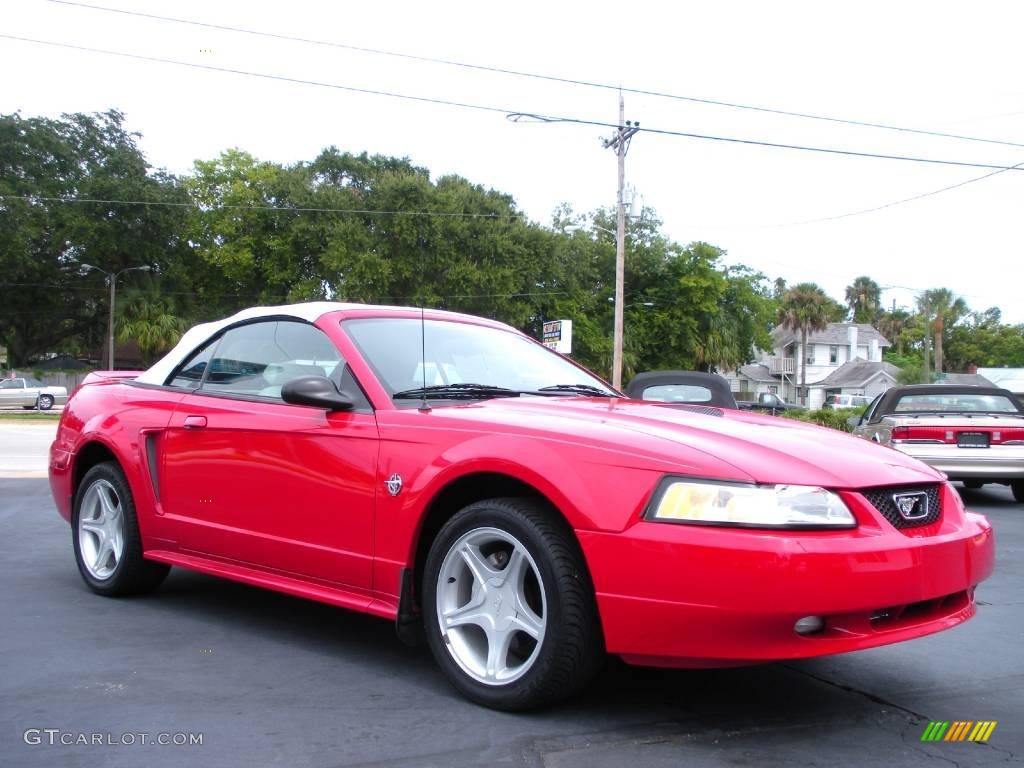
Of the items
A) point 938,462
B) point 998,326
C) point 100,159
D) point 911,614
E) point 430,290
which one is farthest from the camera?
point 998,326

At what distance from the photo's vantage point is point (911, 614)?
3264 mm

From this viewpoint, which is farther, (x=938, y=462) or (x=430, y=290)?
(x=430, y=290)

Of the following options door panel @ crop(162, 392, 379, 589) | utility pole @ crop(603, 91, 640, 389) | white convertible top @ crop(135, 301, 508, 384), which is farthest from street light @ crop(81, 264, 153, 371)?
door panel @ crop(162, 392, 379, 589)

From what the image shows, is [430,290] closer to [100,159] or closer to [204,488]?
[100,159]

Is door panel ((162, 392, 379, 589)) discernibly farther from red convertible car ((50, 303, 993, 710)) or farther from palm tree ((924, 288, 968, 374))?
palm tree ((924, 288, 968, 374))

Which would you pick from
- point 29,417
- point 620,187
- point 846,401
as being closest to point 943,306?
point 846,401

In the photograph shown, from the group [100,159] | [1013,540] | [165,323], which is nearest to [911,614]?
[1013,540]

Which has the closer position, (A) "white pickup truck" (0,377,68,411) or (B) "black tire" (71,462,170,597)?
(B) "black tire" (71,462,170,597)

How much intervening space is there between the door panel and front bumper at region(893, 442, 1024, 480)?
8060 mm

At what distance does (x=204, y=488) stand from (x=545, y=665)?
2.09 meters

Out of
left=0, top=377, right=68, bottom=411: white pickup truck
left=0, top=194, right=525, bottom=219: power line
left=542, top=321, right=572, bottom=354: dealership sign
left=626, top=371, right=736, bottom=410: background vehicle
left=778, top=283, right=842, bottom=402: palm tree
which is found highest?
left=0, top=194, right=525, bottom=219: power line

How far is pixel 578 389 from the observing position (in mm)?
4773

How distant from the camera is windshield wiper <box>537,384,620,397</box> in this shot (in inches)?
183

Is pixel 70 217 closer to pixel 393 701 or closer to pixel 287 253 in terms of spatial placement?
pixel 287 253
